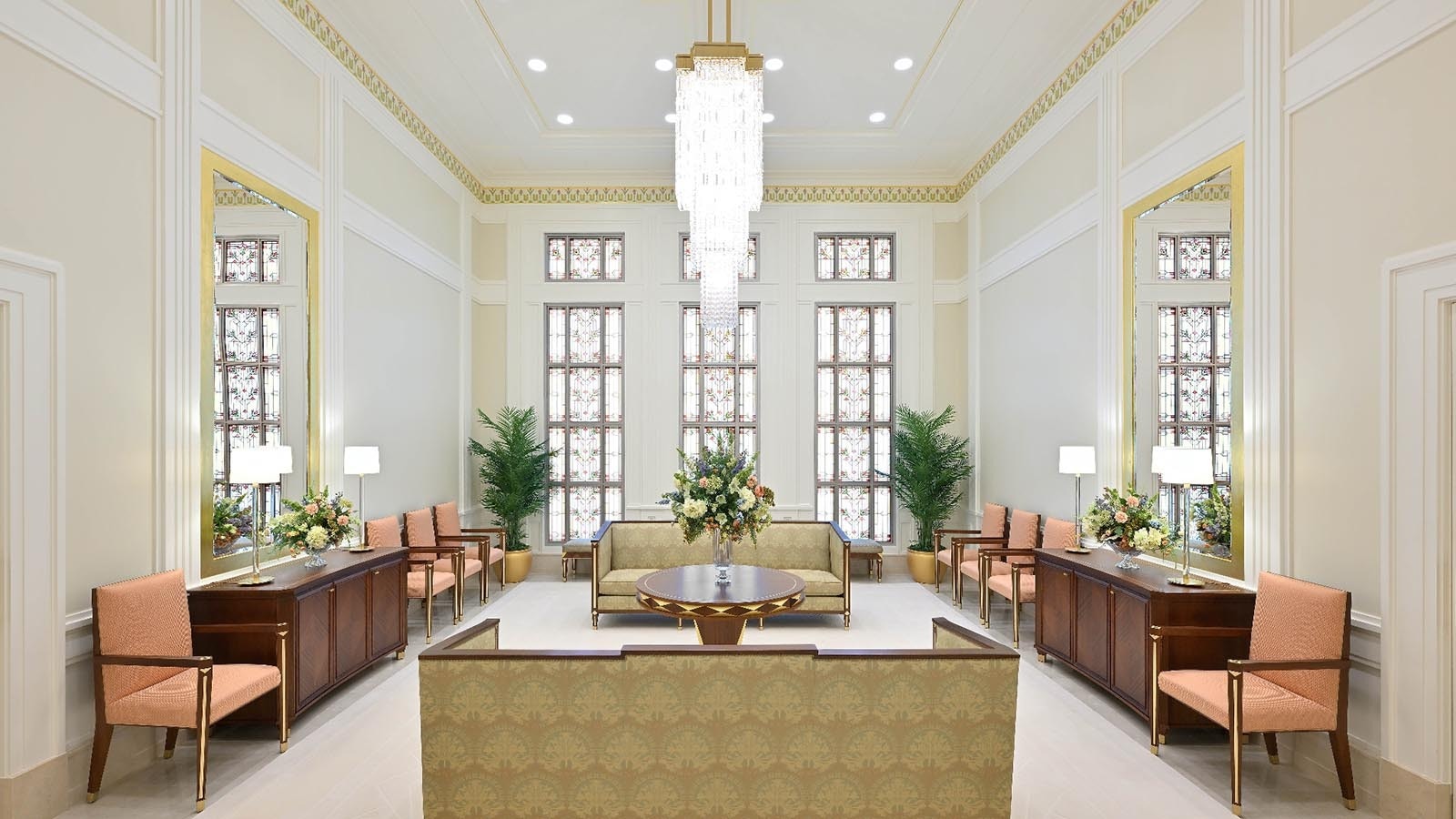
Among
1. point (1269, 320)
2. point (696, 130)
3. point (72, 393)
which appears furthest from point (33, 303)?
point (1269, 320)

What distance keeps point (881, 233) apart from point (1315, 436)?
6.58 metres

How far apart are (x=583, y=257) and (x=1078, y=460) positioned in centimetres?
684

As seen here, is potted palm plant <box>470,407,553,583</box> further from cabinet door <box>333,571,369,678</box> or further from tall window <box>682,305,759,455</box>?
cabinet door <box>333,571,369,678</box>

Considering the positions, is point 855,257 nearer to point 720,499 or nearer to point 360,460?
point 720,499

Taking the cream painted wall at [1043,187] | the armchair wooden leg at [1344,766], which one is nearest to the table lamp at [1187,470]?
the armchair wooden leg at [1344,766]

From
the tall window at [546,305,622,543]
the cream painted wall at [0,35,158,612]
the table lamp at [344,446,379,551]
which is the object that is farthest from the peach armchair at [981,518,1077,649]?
the cream painted wall at [0,35,158,612]

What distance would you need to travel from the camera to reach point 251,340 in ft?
16.2

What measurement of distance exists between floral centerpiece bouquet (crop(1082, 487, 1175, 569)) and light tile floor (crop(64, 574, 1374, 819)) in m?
1.14

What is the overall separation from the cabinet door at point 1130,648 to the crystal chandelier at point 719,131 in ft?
12.3

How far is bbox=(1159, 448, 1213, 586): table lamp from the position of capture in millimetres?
4569

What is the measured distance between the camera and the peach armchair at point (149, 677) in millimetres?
3580

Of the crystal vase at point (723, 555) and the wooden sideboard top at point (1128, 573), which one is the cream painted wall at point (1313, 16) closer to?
the wooden sideboard top at point (1128, 573)

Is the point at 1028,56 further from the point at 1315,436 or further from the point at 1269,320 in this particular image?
the point at 1315,436

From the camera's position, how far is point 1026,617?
24.6ft
